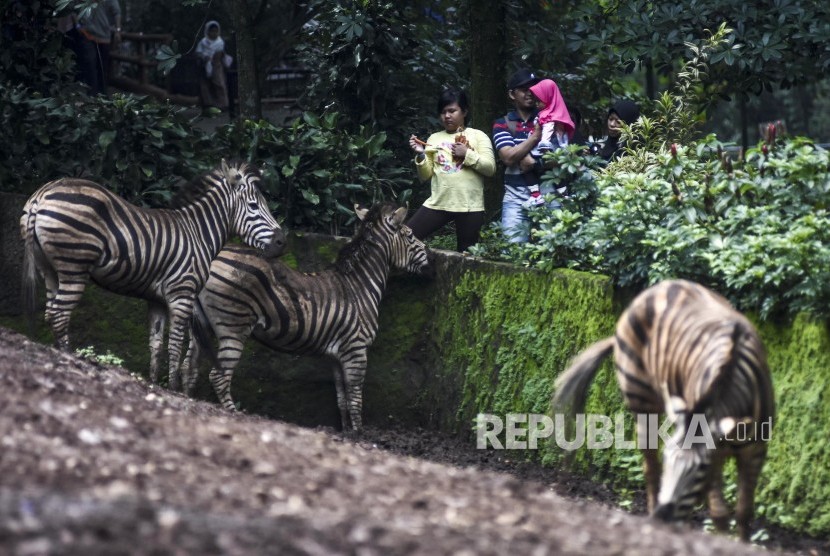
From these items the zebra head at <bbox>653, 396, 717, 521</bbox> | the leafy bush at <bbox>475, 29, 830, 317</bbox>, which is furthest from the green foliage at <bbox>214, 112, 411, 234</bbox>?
the zebra head at <bbox>653, 396, 717, 521</bbox>

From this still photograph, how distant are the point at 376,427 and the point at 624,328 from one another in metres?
3.97

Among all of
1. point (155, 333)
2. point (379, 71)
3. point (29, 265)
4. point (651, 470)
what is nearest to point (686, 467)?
point (651, 470)

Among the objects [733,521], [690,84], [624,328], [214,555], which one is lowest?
[733,521]

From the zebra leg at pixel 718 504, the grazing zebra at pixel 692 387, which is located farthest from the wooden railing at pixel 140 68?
the zebra leg at pixel 718 504

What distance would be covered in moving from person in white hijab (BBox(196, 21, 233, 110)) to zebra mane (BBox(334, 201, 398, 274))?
727 cm

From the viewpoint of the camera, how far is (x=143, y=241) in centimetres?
1004

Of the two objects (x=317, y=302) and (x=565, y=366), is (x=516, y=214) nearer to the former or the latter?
(x=565, y=366)

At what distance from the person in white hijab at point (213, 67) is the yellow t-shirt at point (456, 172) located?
7.26 meters

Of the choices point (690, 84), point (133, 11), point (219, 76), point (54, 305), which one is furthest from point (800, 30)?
point (133, 11)

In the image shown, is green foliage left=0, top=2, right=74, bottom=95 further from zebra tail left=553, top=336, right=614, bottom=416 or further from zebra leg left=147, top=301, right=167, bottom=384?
zebra tail left=553, top=336, right=614, bottom=416

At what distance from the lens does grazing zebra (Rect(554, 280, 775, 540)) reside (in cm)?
627

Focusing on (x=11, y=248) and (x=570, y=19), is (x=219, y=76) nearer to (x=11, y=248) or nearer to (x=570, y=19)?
(x=570, y=19)

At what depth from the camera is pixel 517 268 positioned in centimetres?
1009

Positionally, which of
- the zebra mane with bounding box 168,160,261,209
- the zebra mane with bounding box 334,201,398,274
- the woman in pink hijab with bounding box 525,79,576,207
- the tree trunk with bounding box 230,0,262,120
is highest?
the tree trunk with bounding box 230,0,262,120
